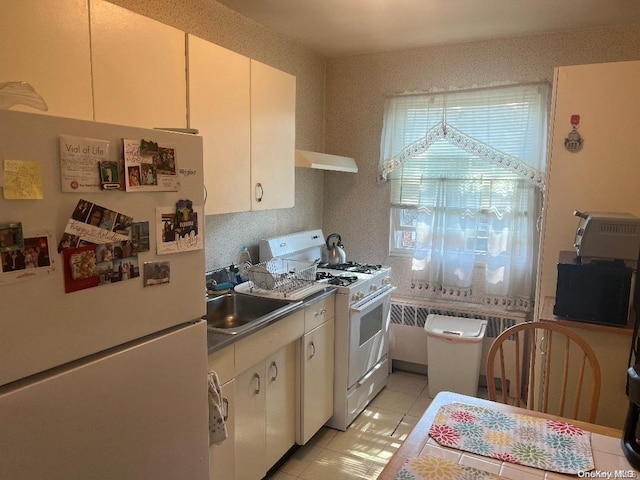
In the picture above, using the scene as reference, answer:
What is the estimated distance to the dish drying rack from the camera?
104 inches

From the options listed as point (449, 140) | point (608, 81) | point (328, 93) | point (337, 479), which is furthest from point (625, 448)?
point (328, 93)

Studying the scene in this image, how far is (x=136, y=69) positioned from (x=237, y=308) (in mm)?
1365

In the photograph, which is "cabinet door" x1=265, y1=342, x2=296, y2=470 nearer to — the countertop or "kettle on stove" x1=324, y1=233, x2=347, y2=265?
the countertop

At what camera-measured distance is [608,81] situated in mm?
2404

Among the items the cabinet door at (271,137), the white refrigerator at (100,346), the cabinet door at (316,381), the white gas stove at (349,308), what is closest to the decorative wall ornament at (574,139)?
the white gas stove at (349,308)

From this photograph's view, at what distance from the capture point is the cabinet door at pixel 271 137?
2.45m

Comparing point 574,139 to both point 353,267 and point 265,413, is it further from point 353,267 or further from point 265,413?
point 265,413

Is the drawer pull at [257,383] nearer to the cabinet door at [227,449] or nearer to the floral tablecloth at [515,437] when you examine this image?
the cabinet door at [227,449]

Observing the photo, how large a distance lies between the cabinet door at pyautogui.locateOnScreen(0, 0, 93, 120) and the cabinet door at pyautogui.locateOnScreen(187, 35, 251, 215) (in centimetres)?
52

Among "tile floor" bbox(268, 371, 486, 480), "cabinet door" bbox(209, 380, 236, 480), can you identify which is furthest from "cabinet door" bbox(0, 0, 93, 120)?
"tile floor" bbox(268, 371, 486, 480)

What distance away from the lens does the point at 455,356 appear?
131 inches

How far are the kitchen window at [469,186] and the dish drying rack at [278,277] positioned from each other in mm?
1060

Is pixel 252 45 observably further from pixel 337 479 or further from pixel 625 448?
pixel 625 448

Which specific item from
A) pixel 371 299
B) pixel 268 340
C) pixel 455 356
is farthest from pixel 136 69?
pixel 455 356
